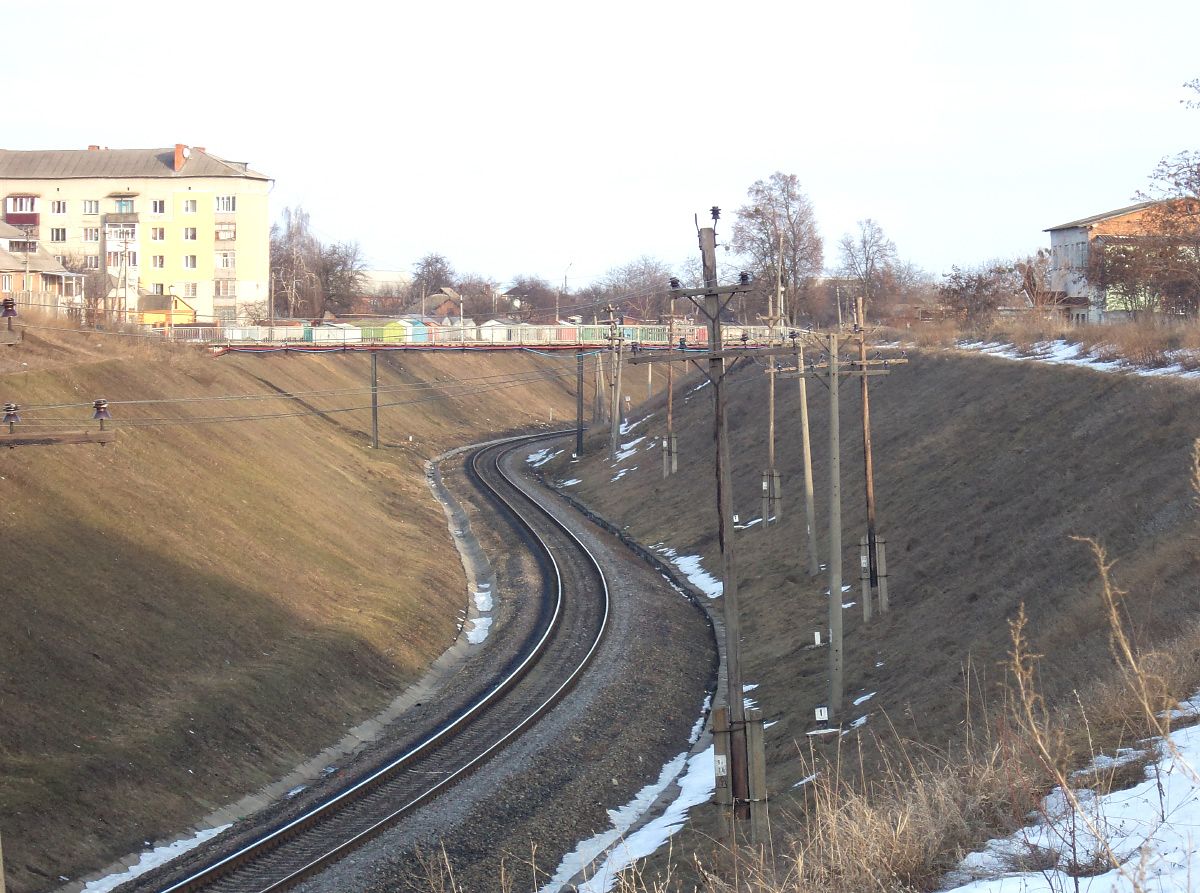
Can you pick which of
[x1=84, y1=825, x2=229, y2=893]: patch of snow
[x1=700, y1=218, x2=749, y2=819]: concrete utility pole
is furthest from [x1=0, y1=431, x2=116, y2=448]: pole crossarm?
[x1=700, y1=218, x2=749, y2=819]: concrete utility pole

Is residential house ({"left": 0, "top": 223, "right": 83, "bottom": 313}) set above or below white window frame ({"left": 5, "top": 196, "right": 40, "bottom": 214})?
below

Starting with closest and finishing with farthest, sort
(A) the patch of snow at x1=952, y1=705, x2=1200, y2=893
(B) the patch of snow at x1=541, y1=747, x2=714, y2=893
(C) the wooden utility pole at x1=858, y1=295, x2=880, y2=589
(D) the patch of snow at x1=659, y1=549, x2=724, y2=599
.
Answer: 1. (A) the patch of snow at x1=952, y1=705, x2=1200, y2=893
2. (B) the patch of snow at x1=541, y1=747, x2=714, y2=893
3. (C) the wooden utility pole at x1=858, y1=295, x2=880, y2=589
4. (D) the patch of snow at x1=659, y1=549, x2=724, y2=599

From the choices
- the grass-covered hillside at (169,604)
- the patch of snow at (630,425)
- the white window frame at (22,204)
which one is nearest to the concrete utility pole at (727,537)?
the grass-covered hillside at (169,604)

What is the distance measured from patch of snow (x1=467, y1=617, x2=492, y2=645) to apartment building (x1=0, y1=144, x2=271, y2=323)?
55219 millimetres

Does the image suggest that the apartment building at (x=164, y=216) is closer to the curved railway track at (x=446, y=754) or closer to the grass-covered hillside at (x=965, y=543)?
the grass-covered hillside at (x=965, y=543)

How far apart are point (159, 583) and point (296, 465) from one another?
16839 millimetres

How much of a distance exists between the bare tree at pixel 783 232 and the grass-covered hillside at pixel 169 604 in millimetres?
38600

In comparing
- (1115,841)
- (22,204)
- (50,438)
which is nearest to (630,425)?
(50,438)

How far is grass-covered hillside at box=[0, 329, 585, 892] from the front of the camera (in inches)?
555

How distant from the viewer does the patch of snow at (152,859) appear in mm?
12109

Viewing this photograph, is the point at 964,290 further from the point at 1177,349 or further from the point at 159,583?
the point at 159,583

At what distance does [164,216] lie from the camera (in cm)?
7600

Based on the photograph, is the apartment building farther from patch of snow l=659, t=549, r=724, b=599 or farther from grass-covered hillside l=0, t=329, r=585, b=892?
patch of snow l=659, t=549, r=724, b=599

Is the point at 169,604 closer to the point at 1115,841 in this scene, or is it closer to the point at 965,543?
the point at 965,543
